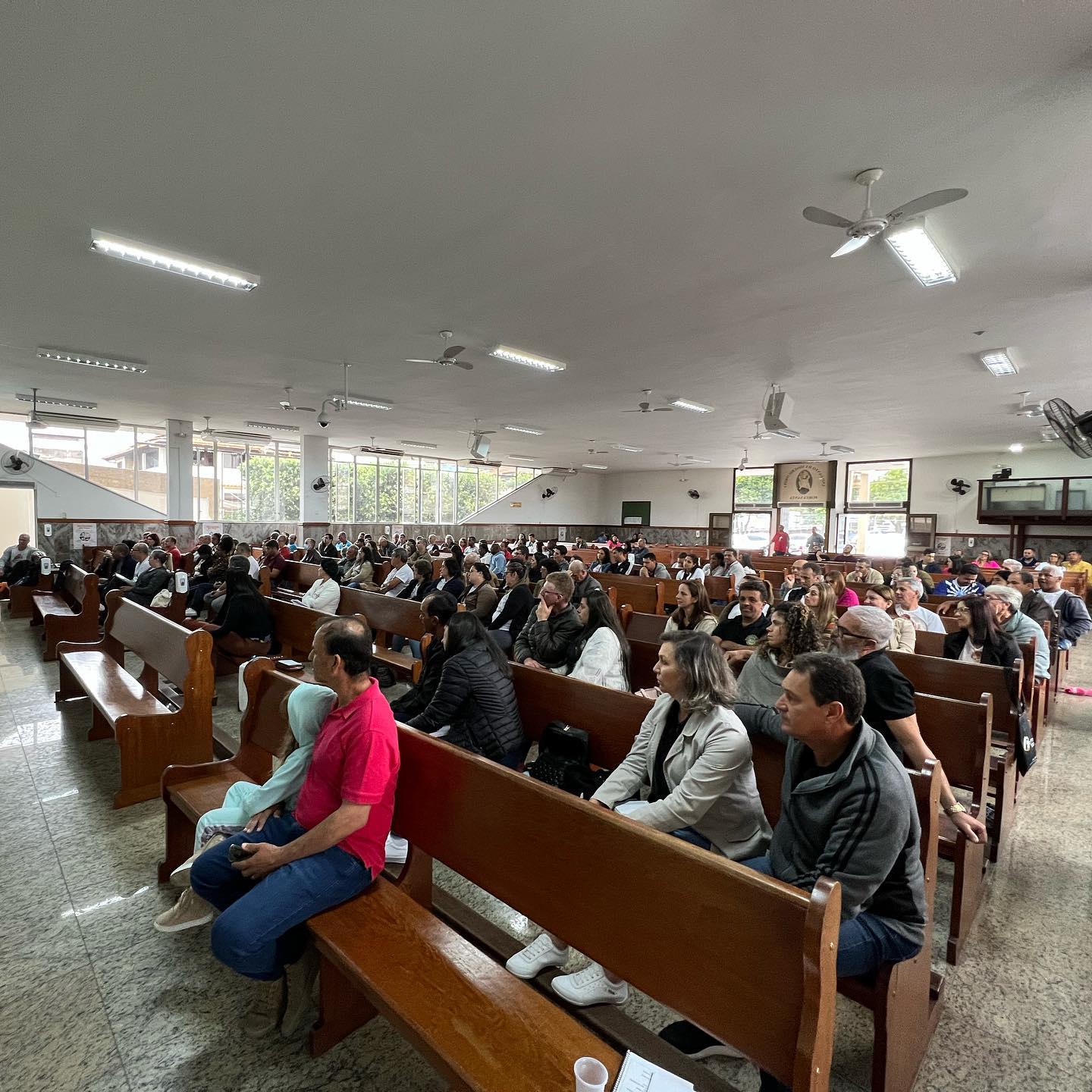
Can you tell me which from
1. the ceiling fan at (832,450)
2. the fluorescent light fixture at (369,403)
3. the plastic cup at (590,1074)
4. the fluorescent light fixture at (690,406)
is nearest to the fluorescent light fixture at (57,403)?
the fluorescent light fixture at (369,403)

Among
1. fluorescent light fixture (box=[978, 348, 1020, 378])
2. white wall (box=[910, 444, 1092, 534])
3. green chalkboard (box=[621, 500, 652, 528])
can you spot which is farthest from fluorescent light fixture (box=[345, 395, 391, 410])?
green chalkboard (box=[621, 500, 652, 528])

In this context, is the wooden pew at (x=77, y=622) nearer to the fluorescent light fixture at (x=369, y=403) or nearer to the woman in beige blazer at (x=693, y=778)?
the fluorescent light fixture at (x=369, y=403)

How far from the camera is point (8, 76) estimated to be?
2.52 meters

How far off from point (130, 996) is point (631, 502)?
72.8ft

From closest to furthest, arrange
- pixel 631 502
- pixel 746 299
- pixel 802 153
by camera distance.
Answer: pixel 802 153 → pixel 746 299 → pixel 631 502

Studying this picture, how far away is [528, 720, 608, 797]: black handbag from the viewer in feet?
8.04

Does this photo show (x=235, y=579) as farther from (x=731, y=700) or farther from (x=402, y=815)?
(x=731, y=700)

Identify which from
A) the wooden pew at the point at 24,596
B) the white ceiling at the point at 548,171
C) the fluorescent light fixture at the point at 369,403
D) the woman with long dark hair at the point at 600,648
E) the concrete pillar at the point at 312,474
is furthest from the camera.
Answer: the concrete pillar at the point at 312,474

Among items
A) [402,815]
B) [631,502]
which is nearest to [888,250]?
[402,815]

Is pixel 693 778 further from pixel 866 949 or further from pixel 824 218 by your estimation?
pixel 824 218

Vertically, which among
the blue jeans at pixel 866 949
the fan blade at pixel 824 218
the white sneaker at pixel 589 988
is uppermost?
the fan blade at pixel 824 218

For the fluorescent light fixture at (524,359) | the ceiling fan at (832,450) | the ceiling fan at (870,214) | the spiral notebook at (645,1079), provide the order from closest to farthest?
the spiral notebook at (645,1079)
the ceiling fan at (870,214)
the fluorescent light fixture at (524,359)
the ceiling fan at (832,450)

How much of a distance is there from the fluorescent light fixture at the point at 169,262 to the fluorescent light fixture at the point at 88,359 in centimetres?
350

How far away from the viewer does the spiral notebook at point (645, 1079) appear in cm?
119
